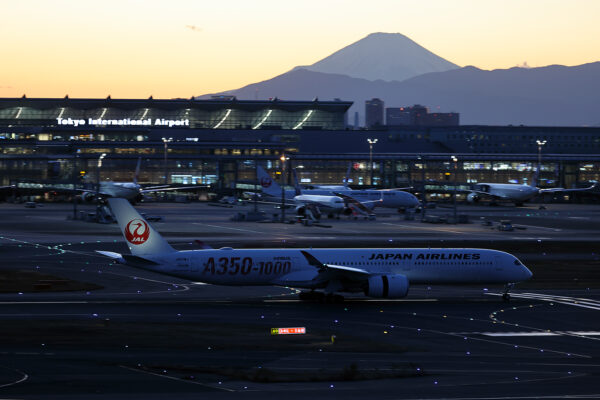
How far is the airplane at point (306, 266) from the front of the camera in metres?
50.9

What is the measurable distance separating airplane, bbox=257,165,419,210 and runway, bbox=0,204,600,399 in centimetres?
7823

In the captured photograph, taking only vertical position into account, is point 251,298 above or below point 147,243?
below

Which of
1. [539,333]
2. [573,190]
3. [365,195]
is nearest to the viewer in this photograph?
[539,333]

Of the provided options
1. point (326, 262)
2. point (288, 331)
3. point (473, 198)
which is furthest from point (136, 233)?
point (473, 198)

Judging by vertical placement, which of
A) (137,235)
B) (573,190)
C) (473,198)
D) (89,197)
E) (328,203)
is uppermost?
(573,190)

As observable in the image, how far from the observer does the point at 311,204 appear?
131 meters

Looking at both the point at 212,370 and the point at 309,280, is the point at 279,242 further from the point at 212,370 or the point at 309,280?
the point at 212,370

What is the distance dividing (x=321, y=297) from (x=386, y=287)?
4.43 metres

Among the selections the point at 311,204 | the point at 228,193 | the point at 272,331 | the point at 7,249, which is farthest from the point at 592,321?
the point at 228,193

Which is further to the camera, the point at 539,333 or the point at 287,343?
the point at 539,333

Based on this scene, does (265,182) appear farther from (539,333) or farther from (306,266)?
(539,333)

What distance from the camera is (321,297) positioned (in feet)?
171

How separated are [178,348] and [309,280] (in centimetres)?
1561

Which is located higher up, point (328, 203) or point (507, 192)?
point (507, 192)
